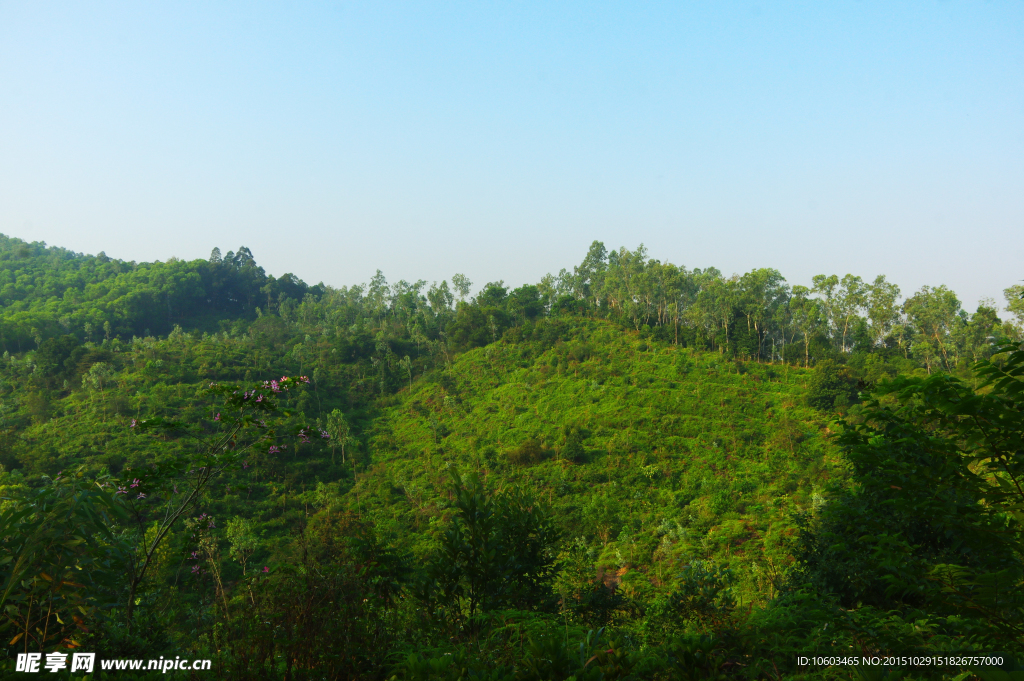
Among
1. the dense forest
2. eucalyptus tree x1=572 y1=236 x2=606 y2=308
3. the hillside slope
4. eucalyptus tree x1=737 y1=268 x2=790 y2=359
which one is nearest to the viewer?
the dense forest

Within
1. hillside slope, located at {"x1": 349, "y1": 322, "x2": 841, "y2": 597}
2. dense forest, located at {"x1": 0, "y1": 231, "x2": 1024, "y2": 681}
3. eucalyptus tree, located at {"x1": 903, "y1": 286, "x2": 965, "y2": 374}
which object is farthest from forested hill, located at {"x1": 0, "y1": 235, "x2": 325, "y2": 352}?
eucalyptus tree, located at {"x1": 903, "y1": 286, "x2": 965, "y2": 374}

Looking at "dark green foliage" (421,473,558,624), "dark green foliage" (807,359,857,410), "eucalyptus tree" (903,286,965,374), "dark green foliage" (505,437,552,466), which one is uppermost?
"eucalyptus tree" (903,286,965,374)

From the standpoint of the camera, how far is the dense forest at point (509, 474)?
2930 mm

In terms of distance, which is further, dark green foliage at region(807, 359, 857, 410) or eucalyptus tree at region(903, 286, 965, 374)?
eucalyptus tree at region(903, 286, 965, 374)

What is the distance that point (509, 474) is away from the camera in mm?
20156

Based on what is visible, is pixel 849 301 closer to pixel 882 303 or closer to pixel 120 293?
pixel 882 303

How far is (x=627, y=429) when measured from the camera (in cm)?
2234

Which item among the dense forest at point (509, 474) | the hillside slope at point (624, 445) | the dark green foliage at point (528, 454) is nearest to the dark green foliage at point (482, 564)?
the dense forest at point (509, 474)

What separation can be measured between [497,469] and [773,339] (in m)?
20.6

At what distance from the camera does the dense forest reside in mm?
2930

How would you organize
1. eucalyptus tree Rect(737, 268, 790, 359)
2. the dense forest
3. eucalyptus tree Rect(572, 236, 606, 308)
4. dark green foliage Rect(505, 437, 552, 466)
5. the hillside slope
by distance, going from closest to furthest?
the dense forest → the hillside slope → dark green foliage Rect(505, 437, 552, 466) → eucalyptus tree Rect(737, 268, 790, 359) → eucalyptus tree Rect(572, 236, 606, 308)

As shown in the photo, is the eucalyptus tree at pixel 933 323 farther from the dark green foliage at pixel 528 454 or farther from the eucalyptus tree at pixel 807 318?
the dark green foliage at pixel 528 454

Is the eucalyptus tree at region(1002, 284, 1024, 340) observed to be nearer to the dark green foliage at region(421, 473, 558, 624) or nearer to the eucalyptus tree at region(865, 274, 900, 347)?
the eucalyptus tree at region(865, 274, 900, 347)

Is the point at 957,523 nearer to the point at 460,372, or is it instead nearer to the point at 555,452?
the point at 555,452
